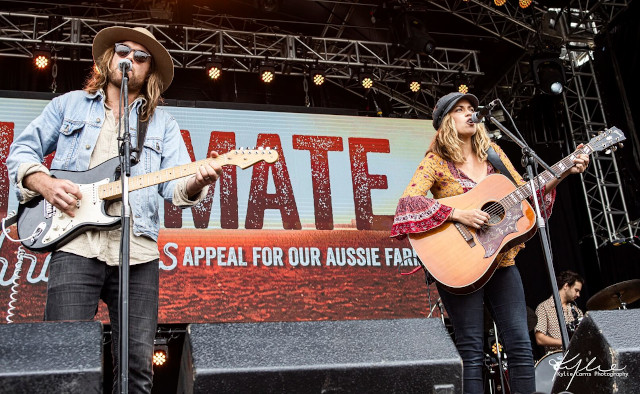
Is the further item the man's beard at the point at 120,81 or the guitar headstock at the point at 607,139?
the guitar headstock at the point at 607,139

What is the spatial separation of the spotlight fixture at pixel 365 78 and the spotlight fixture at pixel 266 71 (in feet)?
3.58

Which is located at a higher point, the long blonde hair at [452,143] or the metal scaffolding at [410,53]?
the metal scaffolding at [410,53]

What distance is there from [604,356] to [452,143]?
1.93 metres

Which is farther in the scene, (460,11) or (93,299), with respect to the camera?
(460,11)

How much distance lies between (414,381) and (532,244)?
7.49 m

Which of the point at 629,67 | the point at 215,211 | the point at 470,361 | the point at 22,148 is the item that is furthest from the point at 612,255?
the point at 22,148

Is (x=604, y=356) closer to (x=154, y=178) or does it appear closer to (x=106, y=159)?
(x=154, y=178)

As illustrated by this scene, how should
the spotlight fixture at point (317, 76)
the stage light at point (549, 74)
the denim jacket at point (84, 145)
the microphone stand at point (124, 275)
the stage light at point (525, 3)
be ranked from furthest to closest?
1. the spotlight fixture at point (317, 76)
2. the stage light at point (549, 74)
3. the stage light at point (525, 3)
4. the denim jacket at point (84, 145)
5. the microphone stand at point (124, 275)

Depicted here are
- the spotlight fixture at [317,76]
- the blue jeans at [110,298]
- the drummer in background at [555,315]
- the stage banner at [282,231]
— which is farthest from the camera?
the spotlight fixture at [317,76]

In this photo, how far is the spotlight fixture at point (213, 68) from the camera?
316 inches

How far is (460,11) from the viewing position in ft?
27.3

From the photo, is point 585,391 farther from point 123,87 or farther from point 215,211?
point 215,211

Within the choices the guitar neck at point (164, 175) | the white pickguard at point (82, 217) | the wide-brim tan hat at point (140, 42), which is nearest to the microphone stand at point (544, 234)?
the guitar neck at point (164, 175)

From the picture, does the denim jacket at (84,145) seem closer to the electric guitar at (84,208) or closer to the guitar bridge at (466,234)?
the electric guitar at (84,208)
